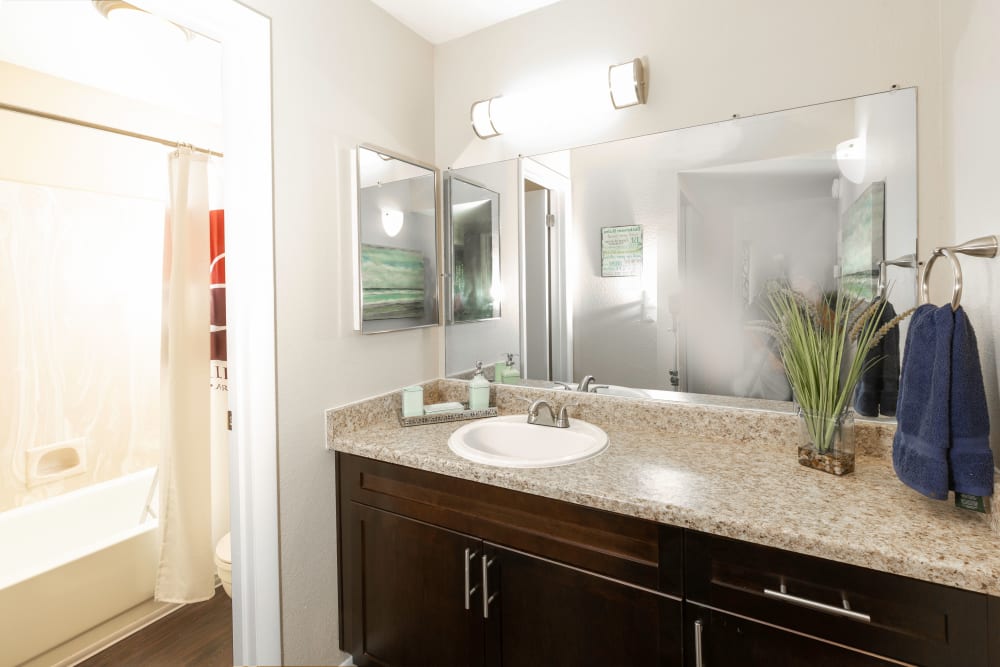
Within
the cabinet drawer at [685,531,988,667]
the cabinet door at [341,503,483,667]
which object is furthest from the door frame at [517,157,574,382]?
the cabinet drawer at [685,531,988,667]

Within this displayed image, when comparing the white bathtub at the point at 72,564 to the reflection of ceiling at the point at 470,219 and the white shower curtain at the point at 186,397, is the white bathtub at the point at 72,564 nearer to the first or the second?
the white shower curtain at the point at 186,397

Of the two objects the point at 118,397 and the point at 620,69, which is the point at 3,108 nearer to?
the point at 118,397

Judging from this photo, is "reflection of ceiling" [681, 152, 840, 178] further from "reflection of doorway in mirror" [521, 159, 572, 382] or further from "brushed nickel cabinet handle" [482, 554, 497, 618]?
"brushed nickel cabinet handle" [482, 554, 497, 618]

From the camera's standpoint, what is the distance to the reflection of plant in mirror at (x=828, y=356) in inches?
47.8

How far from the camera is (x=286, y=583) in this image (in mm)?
1501

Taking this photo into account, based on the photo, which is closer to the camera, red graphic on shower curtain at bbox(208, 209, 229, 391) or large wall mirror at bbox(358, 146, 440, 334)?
large wall mirror at bbox(358, 146, 440, 334)

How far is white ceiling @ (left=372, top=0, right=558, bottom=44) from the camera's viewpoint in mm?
1768

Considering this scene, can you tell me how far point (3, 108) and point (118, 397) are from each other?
1.33 m

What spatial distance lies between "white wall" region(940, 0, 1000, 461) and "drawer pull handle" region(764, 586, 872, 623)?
50 centimetres

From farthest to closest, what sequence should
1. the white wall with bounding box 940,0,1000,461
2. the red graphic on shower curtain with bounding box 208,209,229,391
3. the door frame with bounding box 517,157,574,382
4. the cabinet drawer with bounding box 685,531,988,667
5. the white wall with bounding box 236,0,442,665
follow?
the red graphic on shower curtain with bounding box 208,209,229,391
the door frame with bounding box 517,157,574,382
the white wall with bounding box 236,0,442,665
the white wall with bounding box 940,0,1000,461
the cabinet drawer with bounding box 685,531,988,667

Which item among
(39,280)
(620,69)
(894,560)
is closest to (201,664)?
(39,280)

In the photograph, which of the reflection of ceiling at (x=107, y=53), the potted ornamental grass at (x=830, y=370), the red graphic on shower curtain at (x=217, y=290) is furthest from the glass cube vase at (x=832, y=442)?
the red graphic on shower curtain at (x=217, y=290)

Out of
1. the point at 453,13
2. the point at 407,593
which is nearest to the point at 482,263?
the point at 453,13

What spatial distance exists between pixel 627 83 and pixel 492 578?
155 cm
